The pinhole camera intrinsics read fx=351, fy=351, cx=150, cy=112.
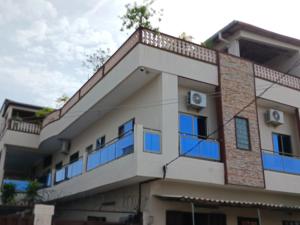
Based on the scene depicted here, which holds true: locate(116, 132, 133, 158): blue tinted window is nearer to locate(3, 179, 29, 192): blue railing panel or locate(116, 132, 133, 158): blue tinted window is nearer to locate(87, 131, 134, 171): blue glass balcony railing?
locate(87, 131, 134, 171): blue glass balcony railing

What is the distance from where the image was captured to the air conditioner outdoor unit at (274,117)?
13977mm

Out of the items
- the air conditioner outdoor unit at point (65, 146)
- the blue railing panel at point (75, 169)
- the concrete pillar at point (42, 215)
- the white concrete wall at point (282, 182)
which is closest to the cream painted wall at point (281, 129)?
the white concrete wall at point (282, 182)

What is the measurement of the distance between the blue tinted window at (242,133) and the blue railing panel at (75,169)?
6.36 metres

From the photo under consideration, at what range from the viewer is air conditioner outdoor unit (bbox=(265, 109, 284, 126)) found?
13977mm

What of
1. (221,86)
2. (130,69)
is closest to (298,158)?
(221,86)

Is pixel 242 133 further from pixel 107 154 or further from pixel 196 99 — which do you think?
pixel 107 154

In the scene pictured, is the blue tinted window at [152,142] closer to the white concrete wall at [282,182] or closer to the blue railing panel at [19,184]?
A: the white concrete wall at [282,182]

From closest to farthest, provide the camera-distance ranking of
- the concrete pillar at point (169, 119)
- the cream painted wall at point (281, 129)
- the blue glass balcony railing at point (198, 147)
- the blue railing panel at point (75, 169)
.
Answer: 1. the concrete pillar at point (169, 119)
2. the blue glass balcony railing at point (198, 147)
3. the cream painted wall at point (281, 129)
4. the blue railing panel at point (75, 169)

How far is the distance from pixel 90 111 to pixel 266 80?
7422mm

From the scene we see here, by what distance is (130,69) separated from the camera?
11633 millimetres

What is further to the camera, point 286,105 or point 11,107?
point 11,107

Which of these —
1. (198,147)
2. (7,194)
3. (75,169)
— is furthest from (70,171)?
(198,147)

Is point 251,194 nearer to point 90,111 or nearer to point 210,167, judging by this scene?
point 210,167

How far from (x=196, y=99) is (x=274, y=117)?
3962mm
